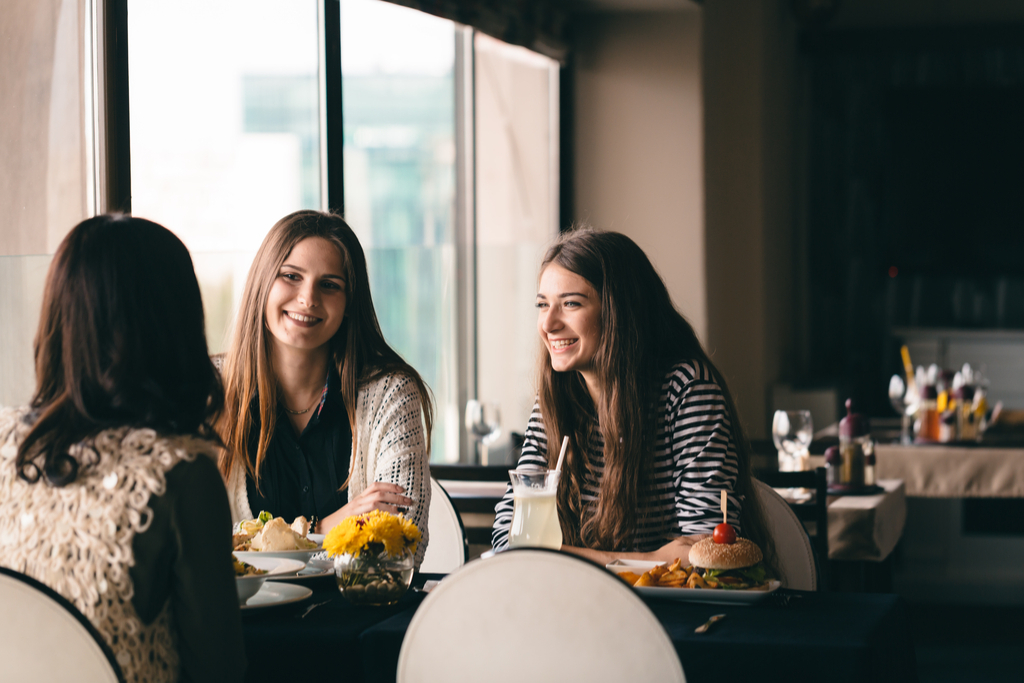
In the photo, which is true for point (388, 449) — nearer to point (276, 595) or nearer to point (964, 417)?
point (276, 595)

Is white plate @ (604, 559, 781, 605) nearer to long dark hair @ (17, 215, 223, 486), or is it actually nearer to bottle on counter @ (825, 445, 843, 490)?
long dark hair @ (17, 215, 223, 486)

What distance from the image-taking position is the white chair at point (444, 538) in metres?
2.21

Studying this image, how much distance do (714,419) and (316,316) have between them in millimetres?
792

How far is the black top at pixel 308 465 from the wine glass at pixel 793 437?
4.57 ft

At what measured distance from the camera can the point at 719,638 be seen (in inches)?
53.7

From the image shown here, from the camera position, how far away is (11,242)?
2.19 metres

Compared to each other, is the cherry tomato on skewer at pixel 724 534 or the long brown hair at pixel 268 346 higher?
the long brown hair at pixel 268 346

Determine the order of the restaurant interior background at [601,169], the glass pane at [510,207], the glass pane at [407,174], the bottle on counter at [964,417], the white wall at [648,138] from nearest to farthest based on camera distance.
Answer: the restaurant interior background at [601,169]
the glass pane at [407,174]
the bottle on counter at [964,417]
the glass pane at [510,207]
the white wall at [648,138]

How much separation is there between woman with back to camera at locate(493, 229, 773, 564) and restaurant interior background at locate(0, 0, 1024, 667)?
1053 millimetres

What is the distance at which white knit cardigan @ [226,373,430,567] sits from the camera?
2.08 metres

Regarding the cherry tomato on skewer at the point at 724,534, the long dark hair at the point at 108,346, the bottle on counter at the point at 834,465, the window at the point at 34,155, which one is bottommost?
the bottle on counter at the point at 834,465

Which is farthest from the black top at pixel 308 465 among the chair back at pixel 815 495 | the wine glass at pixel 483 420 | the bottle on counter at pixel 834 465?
the bottle on counter at pixel 834 465

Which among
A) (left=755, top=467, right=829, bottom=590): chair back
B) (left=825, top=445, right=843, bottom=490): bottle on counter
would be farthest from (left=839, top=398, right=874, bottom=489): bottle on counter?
(left=755, top=467, right=829, bottom=590): chair back

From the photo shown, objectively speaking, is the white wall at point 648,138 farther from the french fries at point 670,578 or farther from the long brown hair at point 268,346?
the french fries at point 670,578
